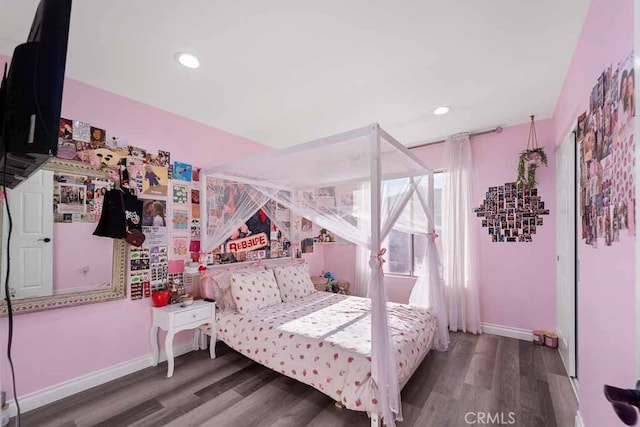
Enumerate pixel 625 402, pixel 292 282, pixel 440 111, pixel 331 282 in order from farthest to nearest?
1. pixel 331 282
2. pixel 292 282
3. pixel 440 111
4. pixel 625 402

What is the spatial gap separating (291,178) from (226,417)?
2211mm

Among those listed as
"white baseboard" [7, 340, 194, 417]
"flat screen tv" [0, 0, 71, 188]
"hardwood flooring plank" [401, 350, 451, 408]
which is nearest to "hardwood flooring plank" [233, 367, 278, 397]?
"white baseboard" [7, 340, 194, 417]

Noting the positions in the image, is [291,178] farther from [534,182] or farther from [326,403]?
[534,182]

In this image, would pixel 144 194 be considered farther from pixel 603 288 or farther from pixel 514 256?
pixel 514 256

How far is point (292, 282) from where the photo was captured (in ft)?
11.7

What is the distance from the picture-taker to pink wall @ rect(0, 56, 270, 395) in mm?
2094

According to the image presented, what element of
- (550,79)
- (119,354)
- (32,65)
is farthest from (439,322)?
(32,65)

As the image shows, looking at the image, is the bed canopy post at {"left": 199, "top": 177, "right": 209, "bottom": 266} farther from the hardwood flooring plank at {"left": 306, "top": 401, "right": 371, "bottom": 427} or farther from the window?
the window

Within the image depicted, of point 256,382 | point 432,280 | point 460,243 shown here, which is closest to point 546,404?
point 432,280

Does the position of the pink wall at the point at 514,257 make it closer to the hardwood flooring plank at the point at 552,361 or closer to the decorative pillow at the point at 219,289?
the hardwood flooring plank at the point at 552,361

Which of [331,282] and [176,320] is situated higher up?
[176,320]

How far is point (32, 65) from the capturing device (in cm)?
91

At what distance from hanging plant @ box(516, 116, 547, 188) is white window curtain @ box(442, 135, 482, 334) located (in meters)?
0.55

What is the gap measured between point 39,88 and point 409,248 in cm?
413
